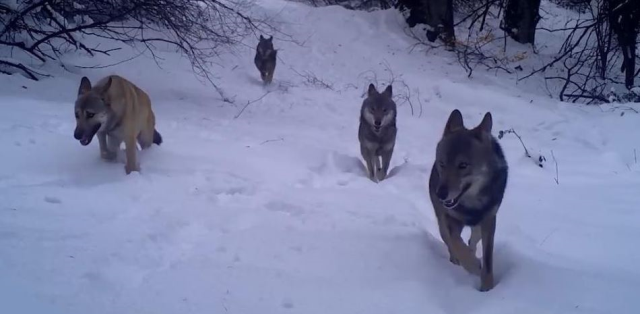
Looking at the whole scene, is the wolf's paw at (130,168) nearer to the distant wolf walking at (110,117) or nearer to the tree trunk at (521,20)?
the distant wolf walking at (110,117)

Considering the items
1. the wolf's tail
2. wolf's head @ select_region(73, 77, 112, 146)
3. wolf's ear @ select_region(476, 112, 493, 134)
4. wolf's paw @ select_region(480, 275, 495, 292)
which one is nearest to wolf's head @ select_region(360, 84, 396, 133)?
the wolf's tail

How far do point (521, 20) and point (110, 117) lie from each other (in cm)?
1569

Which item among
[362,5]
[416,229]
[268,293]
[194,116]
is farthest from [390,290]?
[362,5]

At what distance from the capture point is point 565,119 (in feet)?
40.3

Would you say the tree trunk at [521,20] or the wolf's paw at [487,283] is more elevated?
the wolf's paw at [487,283]

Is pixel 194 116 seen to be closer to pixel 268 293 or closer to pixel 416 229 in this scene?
pixel 416 229

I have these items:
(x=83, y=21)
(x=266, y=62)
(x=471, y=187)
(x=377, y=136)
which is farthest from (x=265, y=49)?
(x=471, y=187)

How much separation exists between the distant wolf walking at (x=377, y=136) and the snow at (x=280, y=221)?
0.30 metres

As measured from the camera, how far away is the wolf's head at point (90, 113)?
6547mm

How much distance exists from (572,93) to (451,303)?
41.9ft

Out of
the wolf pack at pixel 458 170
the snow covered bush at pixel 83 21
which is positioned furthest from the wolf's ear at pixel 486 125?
the snow covered bush at pixel 83 21

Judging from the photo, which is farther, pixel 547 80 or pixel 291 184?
pixel 547 80

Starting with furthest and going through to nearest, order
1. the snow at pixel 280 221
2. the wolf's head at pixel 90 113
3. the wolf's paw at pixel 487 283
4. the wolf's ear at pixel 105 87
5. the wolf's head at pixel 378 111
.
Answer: the wolf's head at pixel 378 111 → the wolf's ear at pixel 105 87 → the wolf's head at pixel 90 113 → the wolf's paw at pixel 487 283 → the snow at pixel 280 221

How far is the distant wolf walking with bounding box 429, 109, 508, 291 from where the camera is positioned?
4340mm
